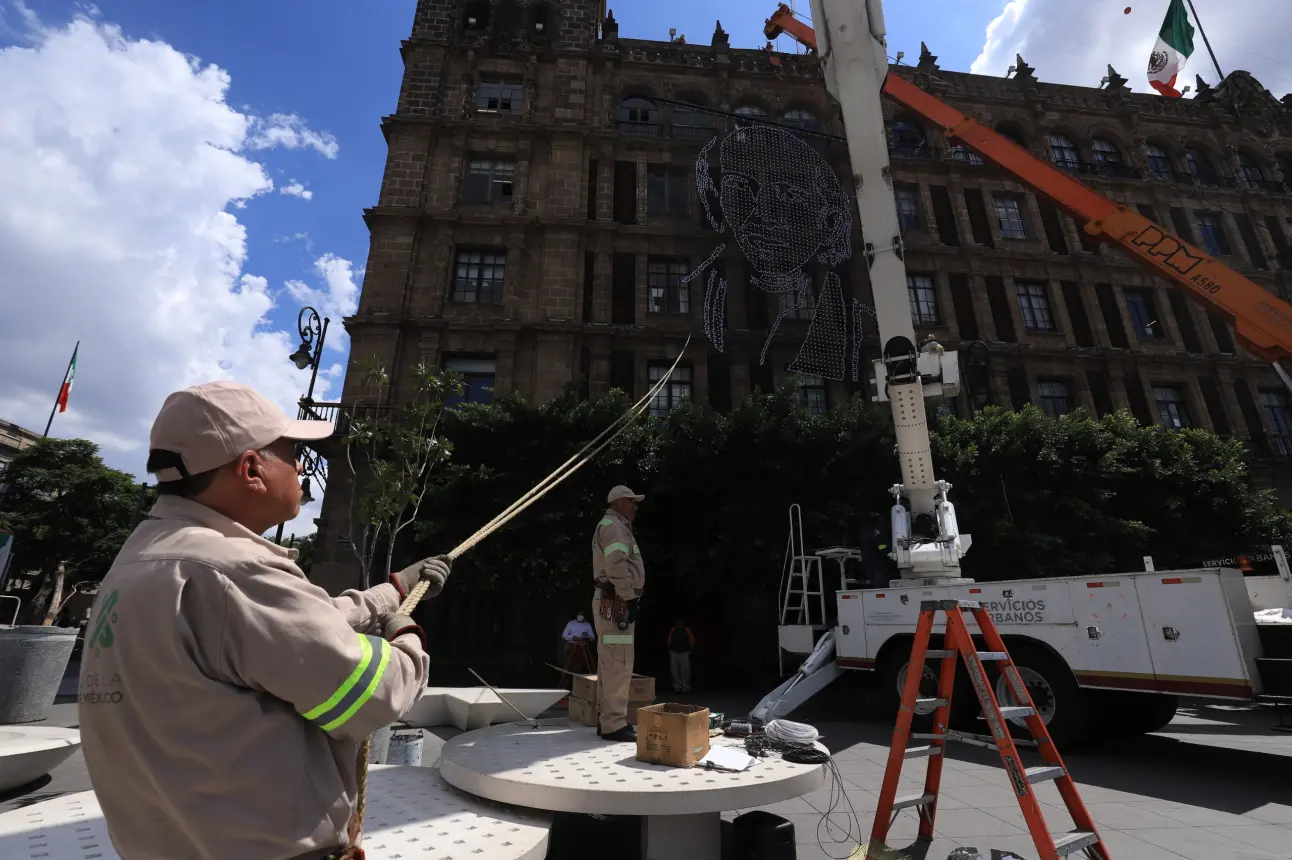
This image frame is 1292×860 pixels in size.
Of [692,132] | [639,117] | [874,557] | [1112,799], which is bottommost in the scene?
[1112,799]

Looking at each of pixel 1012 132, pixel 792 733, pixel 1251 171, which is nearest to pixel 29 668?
pixel 792 733

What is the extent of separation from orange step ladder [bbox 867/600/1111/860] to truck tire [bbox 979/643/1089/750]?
339 centimetres

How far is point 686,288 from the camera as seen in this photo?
2070 cm

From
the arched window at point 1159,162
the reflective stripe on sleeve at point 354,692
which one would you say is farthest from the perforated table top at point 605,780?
the arched window at point 1159,162

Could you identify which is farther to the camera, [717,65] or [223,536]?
[717,65]

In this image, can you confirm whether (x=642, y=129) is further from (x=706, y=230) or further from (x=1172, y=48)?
(x=1172, y=48)

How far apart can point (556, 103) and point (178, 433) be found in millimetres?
24310

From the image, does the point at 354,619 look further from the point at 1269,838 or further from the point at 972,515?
the point at 972,515

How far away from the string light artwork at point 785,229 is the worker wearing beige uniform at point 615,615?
15127 mm

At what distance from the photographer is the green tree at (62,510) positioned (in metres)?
27.7

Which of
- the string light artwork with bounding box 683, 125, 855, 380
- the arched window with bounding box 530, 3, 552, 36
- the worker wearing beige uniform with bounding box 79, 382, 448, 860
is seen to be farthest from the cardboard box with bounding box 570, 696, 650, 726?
the arched window with bounding box 530, 3, 552, 36

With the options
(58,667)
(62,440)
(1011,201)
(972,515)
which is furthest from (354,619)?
(62,440)

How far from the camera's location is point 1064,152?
25328mm

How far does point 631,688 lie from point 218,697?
4.08m
